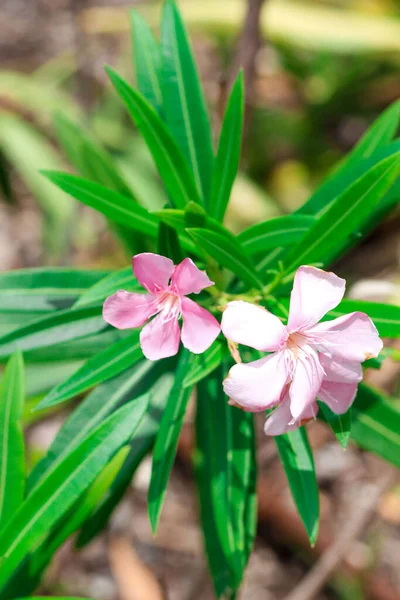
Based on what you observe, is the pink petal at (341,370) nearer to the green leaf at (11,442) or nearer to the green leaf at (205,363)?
the green leaf at (205,363)

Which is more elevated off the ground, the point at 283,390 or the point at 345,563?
the point at 283,390

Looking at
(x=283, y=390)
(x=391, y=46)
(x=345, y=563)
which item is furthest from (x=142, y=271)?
(x=391, y=46)

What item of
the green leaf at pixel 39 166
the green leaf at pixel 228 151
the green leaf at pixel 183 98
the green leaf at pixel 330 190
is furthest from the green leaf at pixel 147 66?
the green leaf at pixel 39 166

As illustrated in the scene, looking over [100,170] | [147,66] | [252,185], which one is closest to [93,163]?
[100,170]

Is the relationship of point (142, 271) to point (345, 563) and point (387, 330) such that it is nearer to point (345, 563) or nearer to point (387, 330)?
point (387, 330)

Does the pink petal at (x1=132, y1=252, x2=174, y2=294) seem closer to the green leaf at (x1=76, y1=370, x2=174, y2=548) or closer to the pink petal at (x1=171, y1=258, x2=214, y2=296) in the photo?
the pink petal at (x1=171, y1=258, x2=214, y2=296)

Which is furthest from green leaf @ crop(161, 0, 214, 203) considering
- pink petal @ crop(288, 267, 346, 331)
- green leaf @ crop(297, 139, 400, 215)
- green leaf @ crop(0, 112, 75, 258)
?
green leaf @ crop(0, 112, 75, 258)
